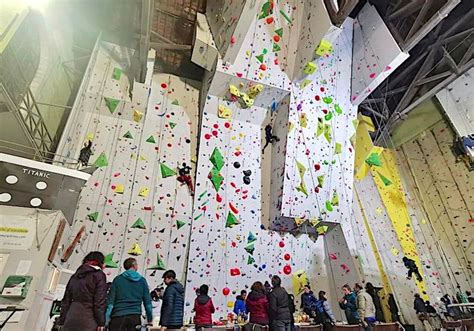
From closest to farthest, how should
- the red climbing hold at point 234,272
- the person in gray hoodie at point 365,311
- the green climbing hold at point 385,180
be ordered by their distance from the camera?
1. the person in gray hoodie at point 365,311
2. the red climbing hold at point 234,272
3. the green climbing hold at point 385,180

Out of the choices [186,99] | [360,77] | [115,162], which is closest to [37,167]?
[115,162]

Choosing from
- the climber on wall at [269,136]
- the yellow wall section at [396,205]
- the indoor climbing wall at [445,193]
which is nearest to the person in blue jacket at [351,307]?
the yellow wall section at [396,205]

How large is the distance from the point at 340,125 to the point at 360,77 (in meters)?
1.32

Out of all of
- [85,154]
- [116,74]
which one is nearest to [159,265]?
[85,154]

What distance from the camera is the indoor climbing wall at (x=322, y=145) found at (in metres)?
6.76

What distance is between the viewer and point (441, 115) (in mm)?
9047

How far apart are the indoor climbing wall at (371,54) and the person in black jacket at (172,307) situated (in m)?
6.29

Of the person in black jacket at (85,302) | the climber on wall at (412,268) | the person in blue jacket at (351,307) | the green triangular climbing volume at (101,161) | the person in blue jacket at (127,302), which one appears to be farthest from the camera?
the climber on wall at (412,268)

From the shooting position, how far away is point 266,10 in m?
7.05

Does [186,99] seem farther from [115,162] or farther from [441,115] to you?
[441,115]

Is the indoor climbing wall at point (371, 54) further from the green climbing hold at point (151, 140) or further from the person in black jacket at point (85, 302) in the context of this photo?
the person in black jacket at point (85, 302)

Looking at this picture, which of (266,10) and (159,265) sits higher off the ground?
(266,10)

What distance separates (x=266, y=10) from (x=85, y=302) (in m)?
6.76

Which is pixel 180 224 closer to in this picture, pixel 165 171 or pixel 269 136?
pixel 165 171
